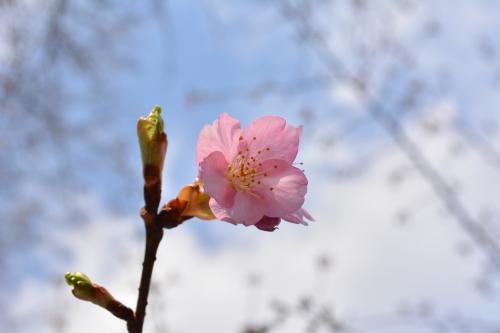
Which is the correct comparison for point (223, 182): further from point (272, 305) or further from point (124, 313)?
point (272, 305)

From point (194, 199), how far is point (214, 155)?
0.37 ft

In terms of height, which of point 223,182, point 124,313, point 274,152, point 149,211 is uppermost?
point 274,152

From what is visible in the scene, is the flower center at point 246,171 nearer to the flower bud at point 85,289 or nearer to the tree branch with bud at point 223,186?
the tree branch with bud at point 223,186

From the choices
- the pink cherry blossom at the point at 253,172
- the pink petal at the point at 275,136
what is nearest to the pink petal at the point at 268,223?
the pink cherry blossom at the point at 253,172

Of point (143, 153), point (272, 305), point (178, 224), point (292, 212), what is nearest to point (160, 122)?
point (143, 153)

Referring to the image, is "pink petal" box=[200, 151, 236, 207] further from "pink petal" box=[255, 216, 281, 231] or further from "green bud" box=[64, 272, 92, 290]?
"green bud" box=[64, 272, 92, 290]

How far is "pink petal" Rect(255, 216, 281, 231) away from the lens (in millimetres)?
898

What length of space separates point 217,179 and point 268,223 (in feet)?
0.37

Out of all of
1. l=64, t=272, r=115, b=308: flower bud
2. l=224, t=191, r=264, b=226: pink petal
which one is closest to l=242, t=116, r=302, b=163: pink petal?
l=224, t=191, r=264, b=226: pink petal

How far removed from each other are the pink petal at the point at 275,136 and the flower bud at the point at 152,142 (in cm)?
23

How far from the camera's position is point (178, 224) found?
32.6 inches

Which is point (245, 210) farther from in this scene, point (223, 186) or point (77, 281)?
point (77, 281)

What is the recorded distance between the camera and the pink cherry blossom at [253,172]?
0.90 metres

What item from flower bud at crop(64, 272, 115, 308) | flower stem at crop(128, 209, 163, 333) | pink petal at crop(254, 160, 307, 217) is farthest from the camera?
pink petal at crop(254, 160, 307, 217)
